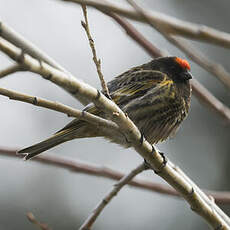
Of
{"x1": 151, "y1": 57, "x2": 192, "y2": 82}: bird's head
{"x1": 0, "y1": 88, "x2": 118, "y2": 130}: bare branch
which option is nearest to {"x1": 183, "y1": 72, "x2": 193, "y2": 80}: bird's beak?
{"x1": 151, "y1": 57, "x2": 192, "y2": 82}: bird's head

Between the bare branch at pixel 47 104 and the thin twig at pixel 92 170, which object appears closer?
the bare branch at pixel 47 104

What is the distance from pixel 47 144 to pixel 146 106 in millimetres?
1134

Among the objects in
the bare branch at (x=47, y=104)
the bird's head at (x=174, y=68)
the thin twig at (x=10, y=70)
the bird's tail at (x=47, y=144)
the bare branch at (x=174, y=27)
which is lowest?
the bird's tail at (x=47, y=144)

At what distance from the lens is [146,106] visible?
5406 mm

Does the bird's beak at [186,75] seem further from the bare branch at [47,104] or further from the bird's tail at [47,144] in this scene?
the bare branch at [47,104]

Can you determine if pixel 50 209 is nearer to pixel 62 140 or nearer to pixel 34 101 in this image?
pixel 62 140

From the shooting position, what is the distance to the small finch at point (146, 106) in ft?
16.6

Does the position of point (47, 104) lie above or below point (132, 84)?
below

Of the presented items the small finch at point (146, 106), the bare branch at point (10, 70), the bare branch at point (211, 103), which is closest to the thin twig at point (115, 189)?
the small finch at point (146, 106)

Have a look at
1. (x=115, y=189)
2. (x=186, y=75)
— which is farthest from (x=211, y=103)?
(x=186, y=75)

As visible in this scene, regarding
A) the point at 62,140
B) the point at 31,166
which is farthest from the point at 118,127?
the point at 31,166

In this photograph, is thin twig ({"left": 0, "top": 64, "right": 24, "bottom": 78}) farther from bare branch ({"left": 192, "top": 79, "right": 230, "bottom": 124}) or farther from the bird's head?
the bird's head

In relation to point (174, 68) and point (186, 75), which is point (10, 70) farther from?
point (174, 68)

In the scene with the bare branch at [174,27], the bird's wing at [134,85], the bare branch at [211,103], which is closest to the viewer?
the bare branch at [174,27]
